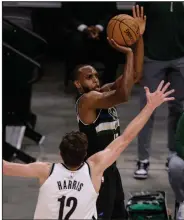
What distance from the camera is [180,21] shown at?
5734mm

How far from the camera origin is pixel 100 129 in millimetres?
4574

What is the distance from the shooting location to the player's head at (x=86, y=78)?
445 centimetres

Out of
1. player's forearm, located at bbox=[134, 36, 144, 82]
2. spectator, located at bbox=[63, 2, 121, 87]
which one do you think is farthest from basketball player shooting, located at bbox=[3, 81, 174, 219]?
spectator, located at bbox=[63, 2, 121, 87]

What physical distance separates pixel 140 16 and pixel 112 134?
815 millimetres

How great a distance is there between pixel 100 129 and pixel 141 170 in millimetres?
1678

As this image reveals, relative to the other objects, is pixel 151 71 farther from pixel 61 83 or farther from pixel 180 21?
pixel 61 83

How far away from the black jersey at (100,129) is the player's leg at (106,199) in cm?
20

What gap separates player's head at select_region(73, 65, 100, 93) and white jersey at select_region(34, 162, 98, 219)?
0.86 metres

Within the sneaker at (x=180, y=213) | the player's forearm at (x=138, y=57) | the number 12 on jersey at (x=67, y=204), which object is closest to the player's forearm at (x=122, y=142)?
the number 12 on jersey at (x=67, y=204)

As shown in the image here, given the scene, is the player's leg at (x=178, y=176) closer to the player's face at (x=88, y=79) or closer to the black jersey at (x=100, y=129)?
the black jersey at (x=100, y=129)

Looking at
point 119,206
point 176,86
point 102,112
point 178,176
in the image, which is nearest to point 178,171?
point 178,176

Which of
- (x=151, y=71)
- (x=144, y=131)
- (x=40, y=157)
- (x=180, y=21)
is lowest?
(x=40, y=157)

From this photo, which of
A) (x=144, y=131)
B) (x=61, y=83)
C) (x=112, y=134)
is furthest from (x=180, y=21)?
(x=61, y=83)

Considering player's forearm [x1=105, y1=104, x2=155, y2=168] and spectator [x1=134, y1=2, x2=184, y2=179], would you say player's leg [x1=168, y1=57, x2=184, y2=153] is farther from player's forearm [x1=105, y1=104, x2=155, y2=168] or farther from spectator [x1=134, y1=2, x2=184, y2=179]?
player's forearm [x1=105, y1=104, x2=155, y2=168]
